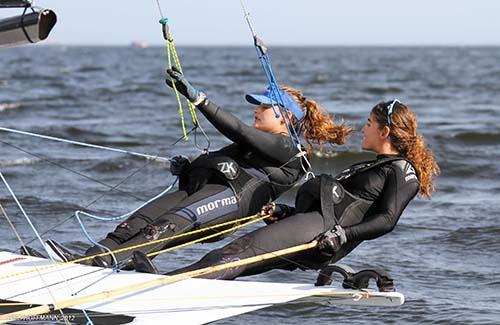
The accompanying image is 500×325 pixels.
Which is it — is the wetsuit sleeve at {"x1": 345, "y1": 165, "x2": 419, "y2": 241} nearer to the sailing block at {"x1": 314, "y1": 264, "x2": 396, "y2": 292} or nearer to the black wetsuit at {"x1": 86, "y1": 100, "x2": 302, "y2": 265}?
the sailing block at {"x1": 314, "y1": 264, "x2": 396, "y2": 292}

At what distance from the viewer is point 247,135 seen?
225 inches

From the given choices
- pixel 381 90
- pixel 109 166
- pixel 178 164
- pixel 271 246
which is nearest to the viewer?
pixel 271 246

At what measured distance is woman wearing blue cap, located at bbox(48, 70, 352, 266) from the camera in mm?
5543

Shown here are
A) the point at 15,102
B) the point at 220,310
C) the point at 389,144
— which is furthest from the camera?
the point at 15,102

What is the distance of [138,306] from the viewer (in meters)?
4.96

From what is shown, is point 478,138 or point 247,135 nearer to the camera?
point 247,135

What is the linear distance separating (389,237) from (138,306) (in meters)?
4.32

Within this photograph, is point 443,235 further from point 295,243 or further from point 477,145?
point 477,145

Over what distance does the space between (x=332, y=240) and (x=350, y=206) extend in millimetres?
341

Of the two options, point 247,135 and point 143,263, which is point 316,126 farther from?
point 143,263

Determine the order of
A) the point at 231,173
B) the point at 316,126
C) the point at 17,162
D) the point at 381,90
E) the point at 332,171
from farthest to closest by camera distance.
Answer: the point at 381,90
the point at 332,171
the point at 17,162
the point at 316,126
the point at 231,173

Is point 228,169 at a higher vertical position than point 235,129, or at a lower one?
lower

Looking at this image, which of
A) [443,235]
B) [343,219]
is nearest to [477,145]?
[443,235]

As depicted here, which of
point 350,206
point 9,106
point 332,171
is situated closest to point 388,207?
point 350,206
